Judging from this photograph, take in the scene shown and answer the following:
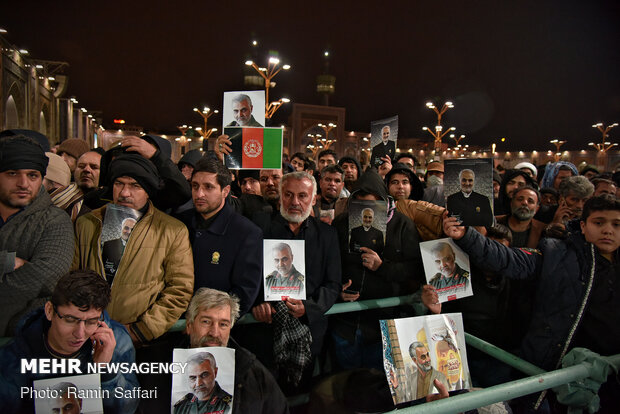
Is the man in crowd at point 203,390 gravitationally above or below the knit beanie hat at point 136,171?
below

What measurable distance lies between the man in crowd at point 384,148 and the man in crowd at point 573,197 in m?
2.16

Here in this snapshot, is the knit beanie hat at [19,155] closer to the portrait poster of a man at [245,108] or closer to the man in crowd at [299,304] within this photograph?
the man in crowd at [299,304]

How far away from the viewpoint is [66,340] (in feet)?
6.83

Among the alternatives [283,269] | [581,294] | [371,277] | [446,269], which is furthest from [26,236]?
[581,294]

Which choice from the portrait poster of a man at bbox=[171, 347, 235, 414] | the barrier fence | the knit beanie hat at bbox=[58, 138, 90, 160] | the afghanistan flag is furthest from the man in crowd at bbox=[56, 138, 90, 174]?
the portrait poster of a man at bbox=[171, 347, 235, 414]

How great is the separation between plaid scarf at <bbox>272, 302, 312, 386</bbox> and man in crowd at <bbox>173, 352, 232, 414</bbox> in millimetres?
841

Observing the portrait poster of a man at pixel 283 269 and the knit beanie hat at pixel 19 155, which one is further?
the portrait poster of a man at pixel 283 269

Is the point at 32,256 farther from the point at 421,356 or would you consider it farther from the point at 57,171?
the point at 421,356

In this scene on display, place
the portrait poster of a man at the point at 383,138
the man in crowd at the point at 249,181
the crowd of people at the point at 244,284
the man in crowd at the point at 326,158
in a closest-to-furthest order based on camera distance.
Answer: the crowd of people at the point at 244,284 < the man in crowd at the point at 249,181 < the portrait poster of a man at the point at 383,138 < the man in crowd at the point at 326,158

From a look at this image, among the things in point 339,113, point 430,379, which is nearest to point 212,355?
point 430,379

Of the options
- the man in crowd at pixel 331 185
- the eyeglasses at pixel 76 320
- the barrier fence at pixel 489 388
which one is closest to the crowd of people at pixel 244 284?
the eyeglasses at pixel 76 320

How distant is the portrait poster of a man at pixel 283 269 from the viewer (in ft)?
9.45

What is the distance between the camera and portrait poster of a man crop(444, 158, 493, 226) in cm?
297

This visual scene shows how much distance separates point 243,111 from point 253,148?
48 cm
